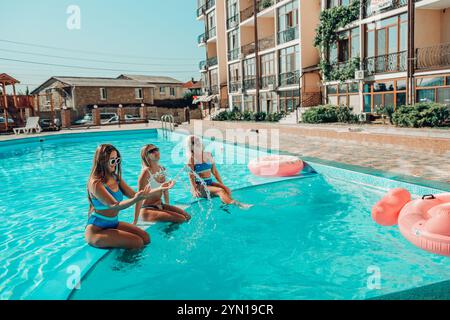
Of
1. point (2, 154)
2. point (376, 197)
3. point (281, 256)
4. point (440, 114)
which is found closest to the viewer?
point (281, 256)

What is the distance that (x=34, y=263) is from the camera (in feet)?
16.9

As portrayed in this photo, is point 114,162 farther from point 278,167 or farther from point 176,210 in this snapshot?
point 278,167

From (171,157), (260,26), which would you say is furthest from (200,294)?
(260,26)

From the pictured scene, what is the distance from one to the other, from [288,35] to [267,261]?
24.9 m

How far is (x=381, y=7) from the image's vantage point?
19344mm

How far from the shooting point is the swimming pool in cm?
424

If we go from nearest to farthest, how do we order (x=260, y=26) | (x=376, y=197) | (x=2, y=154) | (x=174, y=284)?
(x=174, y=284)
(x=376, y=197)
(x=2, y=154)
(x=260, y=26)

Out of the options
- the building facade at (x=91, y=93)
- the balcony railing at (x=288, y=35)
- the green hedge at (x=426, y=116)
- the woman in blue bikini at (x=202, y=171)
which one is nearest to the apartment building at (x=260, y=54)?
the balcony railing at (x=288, y=35)

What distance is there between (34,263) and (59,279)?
1428mm

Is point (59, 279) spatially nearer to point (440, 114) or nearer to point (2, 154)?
point (440, 114)

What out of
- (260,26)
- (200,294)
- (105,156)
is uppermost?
(260,26)

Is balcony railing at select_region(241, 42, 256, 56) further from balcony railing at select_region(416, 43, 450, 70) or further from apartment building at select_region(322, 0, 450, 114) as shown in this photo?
balcony railing at select_region(416, 43, 450, 70)

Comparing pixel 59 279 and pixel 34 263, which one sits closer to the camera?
pixel 59 279

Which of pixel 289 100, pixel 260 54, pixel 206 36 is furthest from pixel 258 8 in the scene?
pixel 206 36
